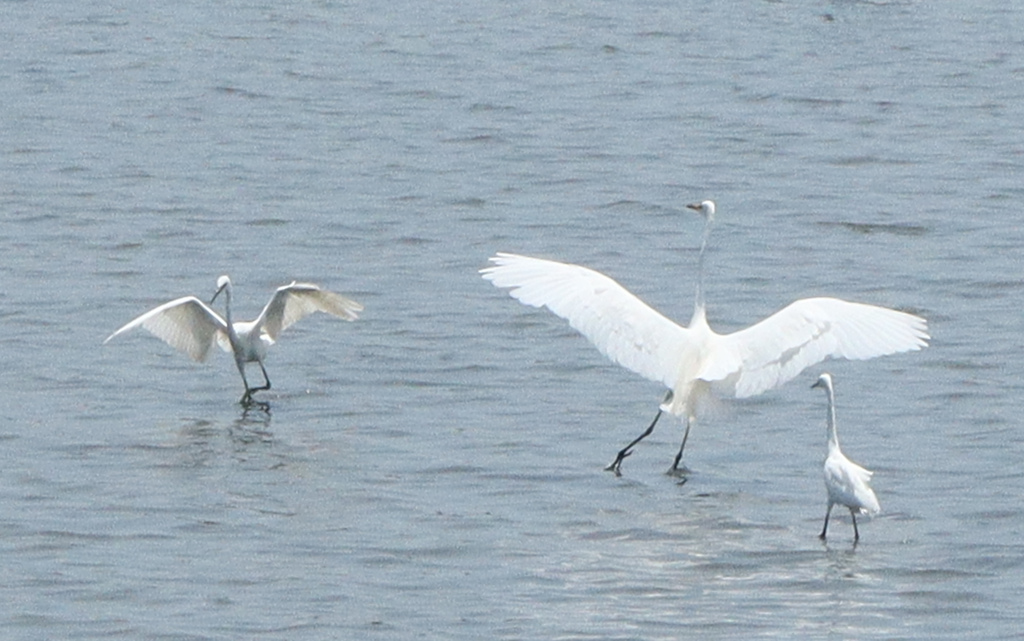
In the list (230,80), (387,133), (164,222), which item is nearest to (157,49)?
(230,80)

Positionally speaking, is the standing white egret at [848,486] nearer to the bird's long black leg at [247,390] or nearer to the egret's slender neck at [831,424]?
the egret's slender neck at [831,424]

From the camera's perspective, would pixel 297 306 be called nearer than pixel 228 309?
No

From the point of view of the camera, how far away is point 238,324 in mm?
12414

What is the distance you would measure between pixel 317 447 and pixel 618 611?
10.0ft

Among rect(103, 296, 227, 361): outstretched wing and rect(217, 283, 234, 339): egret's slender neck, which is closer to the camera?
rect(103, 296, 227, 361): outstretched wing

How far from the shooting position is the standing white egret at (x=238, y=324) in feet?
39.8

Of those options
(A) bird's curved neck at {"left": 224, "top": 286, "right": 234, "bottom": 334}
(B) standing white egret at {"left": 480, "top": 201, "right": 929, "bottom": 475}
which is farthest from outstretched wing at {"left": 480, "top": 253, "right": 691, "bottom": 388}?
(A) bird's curved neck at {"left": 224, "top": 286, "right": 234, "bottom": 334}

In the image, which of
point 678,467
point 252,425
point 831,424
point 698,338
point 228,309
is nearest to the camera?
point 831,424

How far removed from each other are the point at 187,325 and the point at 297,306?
2.33 ft

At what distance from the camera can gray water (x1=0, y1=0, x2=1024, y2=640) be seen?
905cm

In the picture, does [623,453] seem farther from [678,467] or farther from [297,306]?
[297,306]

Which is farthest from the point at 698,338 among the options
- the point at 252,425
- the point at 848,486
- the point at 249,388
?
the point at 249,388

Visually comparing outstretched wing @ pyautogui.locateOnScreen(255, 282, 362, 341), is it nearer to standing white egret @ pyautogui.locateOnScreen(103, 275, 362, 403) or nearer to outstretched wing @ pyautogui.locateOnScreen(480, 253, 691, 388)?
standing white egret @ pyautogui.locateOnScreen(103, 275, 362, 403)

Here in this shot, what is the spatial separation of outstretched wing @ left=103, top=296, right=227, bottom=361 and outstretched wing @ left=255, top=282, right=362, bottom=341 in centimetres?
29
